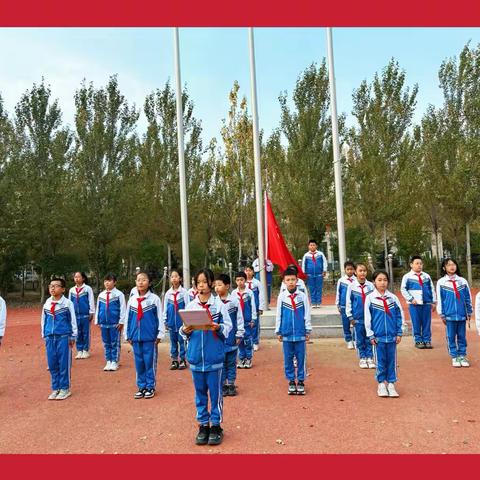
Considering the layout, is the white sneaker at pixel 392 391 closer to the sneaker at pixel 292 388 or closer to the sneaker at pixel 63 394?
the sneaker at pixel 292 388

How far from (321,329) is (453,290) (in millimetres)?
3297

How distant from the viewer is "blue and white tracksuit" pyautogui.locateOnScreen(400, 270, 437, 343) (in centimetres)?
809

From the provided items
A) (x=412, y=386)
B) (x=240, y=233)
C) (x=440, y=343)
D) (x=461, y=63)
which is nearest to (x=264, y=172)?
(x=240, y=233)

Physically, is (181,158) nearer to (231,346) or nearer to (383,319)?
(231,346)

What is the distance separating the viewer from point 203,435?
4.21m

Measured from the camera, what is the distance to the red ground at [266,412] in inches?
163

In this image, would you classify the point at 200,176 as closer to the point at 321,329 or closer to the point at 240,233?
the point at 240,233

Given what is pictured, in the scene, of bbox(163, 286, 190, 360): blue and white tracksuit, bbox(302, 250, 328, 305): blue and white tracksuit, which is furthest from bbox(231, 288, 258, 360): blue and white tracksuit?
bbox(302, 250, 328, 305): blue and white tracksuit

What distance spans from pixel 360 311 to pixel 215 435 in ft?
12.6

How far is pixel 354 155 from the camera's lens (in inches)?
717

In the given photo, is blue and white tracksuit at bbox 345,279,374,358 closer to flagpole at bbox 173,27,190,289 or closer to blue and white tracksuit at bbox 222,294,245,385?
blue and white tracksuit at bbox 222,294,245,385

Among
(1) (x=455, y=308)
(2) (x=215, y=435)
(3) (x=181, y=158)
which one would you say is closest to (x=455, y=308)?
(1) (x=455, y=308)

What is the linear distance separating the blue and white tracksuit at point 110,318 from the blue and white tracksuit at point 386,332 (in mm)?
4130

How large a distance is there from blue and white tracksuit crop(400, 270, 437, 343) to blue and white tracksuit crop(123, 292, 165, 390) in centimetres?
469
